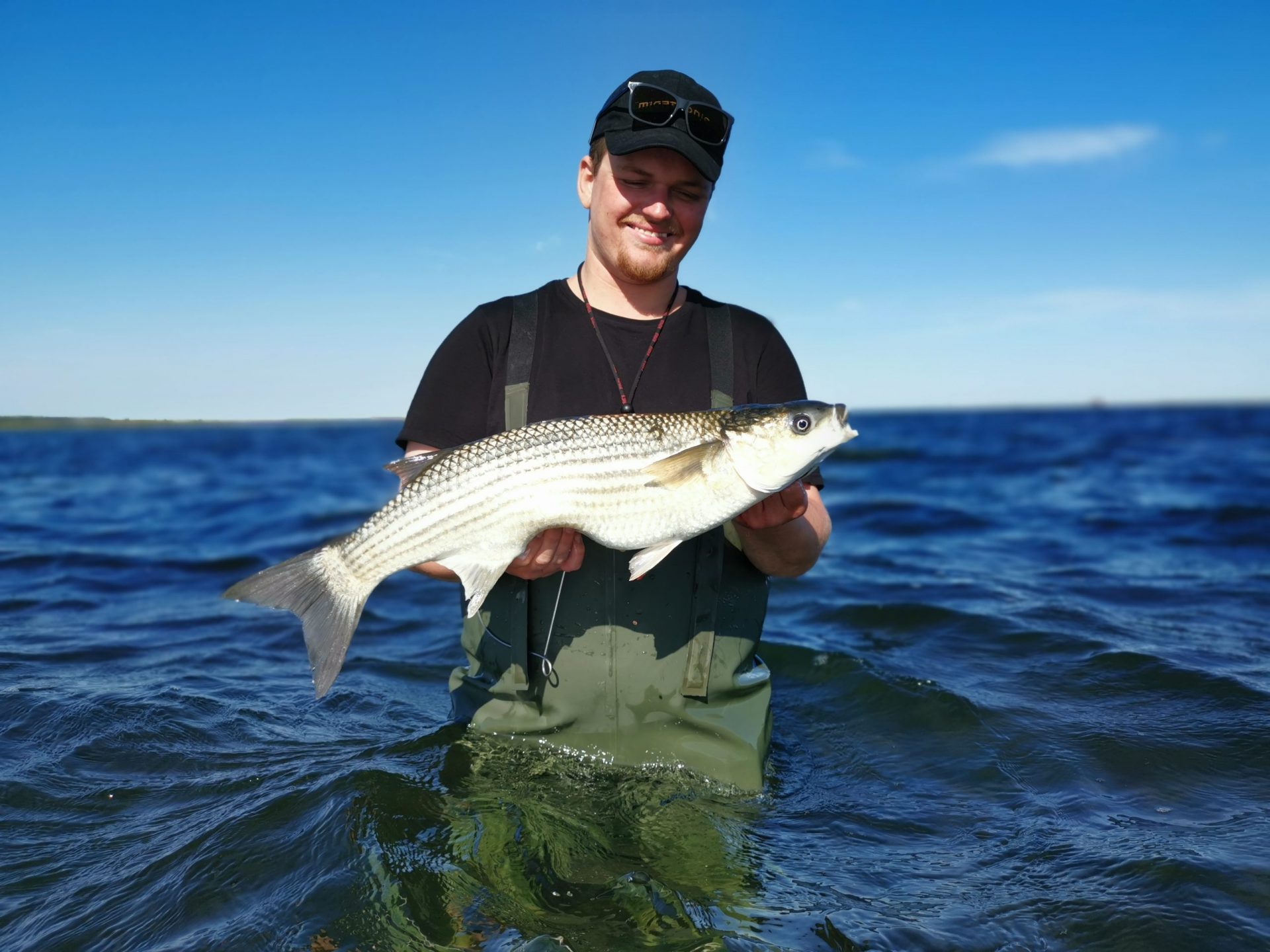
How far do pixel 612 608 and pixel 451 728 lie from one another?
5.79 ft

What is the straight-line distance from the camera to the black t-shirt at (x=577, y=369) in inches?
183

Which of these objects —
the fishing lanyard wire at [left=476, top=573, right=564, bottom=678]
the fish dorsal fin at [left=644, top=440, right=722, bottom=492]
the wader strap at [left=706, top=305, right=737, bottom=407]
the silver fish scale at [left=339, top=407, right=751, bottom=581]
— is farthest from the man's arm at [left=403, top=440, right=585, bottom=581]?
the wader strap at [left=706, top=305, right=737, bottom=407]

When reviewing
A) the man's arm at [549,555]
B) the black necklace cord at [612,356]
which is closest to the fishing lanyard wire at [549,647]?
the man's arm at [549,555]

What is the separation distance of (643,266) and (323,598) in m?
2.29

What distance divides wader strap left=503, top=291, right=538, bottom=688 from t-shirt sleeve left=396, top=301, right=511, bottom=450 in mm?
116

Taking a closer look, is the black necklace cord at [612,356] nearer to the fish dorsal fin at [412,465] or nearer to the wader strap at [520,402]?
the wader strap at [520,402]

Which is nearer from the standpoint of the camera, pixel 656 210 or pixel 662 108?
pixel 662 108

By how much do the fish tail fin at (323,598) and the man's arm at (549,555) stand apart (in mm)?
333

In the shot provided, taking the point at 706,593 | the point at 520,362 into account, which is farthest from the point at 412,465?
the point at 706,593

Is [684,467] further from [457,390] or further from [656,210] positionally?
[656,210]

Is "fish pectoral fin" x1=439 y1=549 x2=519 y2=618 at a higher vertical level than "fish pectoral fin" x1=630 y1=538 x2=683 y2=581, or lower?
lower

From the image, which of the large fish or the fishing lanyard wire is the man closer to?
the fishing lanyard wire

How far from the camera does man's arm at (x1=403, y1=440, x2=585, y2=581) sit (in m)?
4.35

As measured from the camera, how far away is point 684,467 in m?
4.14
